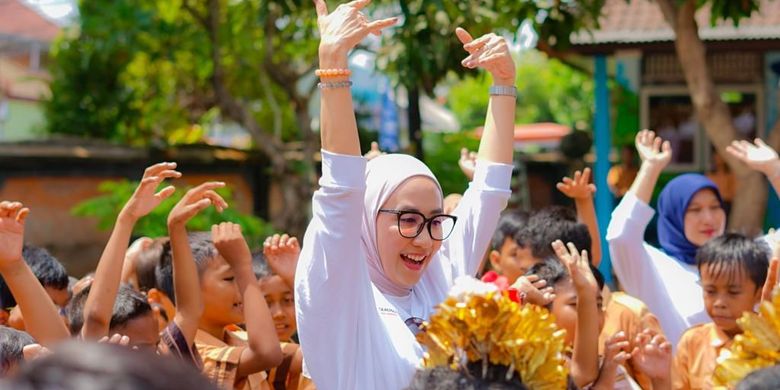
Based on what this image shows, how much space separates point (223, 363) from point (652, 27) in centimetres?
913

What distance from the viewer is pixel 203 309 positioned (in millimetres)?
4059

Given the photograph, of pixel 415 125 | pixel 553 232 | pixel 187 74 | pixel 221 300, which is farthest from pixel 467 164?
pixel 187 74

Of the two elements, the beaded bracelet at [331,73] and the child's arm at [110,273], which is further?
the child's arm at [110,273]

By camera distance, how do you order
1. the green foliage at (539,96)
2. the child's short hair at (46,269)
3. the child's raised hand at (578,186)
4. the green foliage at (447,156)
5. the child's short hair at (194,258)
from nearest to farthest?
the child's short hair at (194,258), the child's short hair at (46,269), the child's raised hand at (578,186), the green foliage at (447,156), the green foliage at (539,96)

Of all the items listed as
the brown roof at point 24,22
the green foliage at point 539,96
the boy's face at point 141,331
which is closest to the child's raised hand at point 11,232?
the boy's face at point 141,331

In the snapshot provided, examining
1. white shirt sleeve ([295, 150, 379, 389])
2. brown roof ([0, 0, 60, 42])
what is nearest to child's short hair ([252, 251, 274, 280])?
white shirt sleeve ([295, 150, 379, 389])

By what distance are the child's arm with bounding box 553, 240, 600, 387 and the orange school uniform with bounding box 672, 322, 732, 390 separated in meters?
0.74

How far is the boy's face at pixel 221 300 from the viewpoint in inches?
166

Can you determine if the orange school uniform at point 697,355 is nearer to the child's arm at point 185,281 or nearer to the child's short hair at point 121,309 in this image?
the child's arm at point 185,281

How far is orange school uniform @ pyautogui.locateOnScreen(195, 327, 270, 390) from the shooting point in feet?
12.6

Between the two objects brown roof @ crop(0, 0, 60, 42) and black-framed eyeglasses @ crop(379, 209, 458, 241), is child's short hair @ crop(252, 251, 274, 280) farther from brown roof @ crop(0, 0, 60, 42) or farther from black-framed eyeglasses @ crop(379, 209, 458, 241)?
brown roof @ crop(0, 0, 60, 42)

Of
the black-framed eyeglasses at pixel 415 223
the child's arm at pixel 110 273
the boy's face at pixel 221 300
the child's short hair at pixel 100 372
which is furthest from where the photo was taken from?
the boy's face at pixel 221 300

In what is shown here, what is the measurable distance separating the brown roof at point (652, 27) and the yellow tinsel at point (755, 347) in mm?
8025

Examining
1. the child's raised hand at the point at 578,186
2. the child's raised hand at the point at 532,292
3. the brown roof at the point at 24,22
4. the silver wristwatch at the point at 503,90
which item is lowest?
the child's raised hand at the point at 532,292
